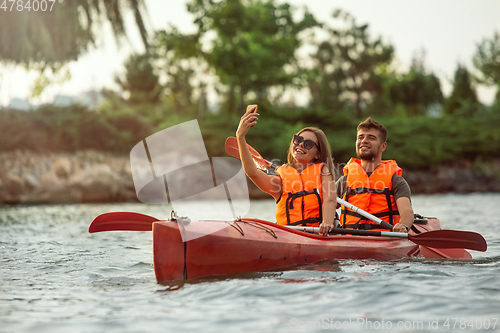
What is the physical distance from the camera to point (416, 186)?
20000 millimetres

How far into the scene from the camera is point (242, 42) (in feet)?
70.2

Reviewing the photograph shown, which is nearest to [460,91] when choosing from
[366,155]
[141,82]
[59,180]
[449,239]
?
[141,82]

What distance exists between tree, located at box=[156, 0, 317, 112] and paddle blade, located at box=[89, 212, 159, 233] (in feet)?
58.6

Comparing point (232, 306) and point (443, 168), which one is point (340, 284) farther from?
point (443, 168)

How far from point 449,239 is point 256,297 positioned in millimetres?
2283

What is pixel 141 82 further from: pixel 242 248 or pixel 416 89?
pixel 242 248

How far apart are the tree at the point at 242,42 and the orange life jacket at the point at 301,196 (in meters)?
17.7

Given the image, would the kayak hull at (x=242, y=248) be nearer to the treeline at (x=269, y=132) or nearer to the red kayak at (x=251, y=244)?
the red kayak at (x=251, y=244)

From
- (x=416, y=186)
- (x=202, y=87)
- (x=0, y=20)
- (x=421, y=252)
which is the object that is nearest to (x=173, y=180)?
(x=421, y=252)

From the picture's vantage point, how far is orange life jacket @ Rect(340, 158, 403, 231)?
15.3 ft

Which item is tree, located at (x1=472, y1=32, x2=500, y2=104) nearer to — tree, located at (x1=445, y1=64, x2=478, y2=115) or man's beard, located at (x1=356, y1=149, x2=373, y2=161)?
tree, located at (x1=445, y1=64, x2=478, y2=115)

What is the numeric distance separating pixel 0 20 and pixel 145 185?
35.6 ft

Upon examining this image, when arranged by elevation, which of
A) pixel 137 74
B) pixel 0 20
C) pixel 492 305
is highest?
pixel 137 74

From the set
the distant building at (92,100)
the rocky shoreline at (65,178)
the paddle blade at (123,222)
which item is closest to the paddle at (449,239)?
the paddle blade at (123,222)
